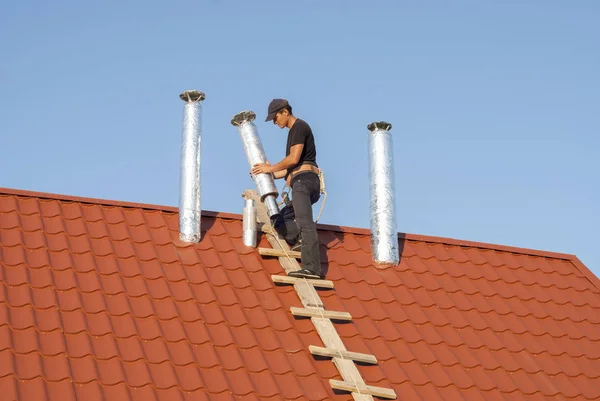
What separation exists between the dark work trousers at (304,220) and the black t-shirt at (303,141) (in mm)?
154

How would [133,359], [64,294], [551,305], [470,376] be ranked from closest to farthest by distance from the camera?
1. [133,359]
2. [64,294]
3. [470,376]
4. [551,305]

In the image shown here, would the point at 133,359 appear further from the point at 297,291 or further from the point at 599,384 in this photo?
the point at 599,384

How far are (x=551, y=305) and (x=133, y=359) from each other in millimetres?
4833

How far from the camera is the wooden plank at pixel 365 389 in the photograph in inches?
317

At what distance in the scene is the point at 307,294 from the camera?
916 cm

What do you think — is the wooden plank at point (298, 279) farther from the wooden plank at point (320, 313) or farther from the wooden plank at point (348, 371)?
the wooden plank at point (348, 371)

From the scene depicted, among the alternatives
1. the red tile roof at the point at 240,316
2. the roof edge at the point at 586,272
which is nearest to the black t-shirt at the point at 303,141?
the red tile roof at the point at 240,316

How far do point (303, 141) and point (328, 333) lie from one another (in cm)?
218

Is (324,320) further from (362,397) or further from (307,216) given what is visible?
(307,216)

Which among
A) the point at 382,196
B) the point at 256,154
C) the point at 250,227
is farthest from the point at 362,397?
the point at 256,154

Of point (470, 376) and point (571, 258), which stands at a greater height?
point (571, 258)

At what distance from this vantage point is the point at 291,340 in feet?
28.1

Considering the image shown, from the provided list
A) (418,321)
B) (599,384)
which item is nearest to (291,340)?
(418,321)

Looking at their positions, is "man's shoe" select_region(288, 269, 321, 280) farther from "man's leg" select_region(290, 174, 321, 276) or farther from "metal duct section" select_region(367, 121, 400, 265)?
"metal duct section" select_region(367, 121, 400, 265)
